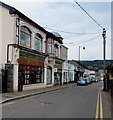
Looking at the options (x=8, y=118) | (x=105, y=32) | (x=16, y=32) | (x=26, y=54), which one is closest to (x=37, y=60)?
(x=26, y=54)

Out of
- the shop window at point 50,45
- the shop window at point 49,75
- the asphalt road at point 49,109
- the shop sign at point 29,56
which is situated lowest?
the asphalt road at point 49,109

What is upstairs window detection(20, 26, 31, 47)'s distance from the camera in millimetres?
21436

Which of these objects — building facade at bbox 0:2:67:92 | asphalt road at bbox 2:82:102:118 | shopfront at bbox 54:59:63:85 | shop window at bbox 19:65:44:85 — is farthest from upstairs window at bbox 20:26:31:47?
shopfront at bbox 54:59:63:85

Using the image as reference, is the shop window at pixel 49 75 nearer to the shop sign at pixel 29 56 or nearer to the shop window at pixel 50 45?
the shop window at pixel 50 45

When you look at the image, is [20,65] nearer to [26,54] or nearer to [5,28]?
[26,54]

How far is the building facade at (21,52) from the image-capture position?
19.2 meters

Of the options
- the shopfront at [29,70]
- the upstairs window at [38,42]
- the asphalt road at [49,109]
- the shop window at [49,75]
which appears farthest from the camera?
the shop window at [49,75]

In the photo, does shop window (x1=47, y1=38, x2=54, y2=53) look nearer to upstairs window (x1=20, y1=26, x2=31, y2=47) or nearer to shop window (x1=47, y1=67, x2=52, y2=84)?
shop window (x1=47, y1=67, x2=52, y2=84)

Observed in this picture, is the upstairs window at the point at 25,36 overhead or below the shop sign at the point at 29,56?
overhead

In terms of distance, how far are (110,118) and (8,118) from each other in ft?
13.8

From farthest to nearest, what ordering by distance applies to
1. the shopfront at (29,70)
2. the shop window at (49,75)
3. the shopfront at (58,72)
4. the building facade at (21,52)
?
1. the shopfront at (58,72)
2. the shop window at (49,75)
3. the shopfront at (29,70)
4. the building facade at (21,52)

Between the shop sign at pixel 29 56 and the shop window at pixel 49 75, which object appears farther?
Result: the shop window at pixel 49 75

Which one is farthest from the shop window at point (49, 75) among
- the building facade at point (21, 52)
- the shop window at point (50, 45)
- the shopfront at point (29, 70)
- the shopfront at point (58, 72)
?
the shopfront at point (29, 70)

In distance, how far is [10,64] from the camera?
1917cm
